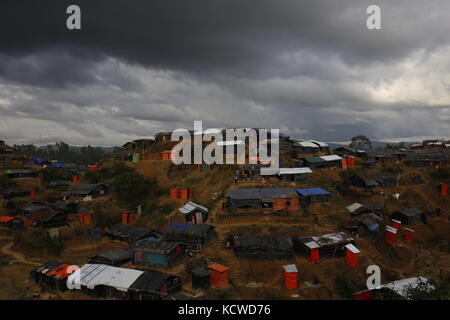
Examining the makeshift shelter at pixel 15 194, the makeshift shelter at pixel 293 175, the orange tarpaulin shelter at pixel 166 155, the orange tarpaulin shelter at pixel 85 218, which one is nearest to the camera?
the makeshift shelter at pixel 293 175

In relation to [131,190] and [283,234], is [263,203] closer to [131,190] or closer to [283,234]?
[283,234]

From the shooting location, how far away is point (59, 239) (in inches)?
1684

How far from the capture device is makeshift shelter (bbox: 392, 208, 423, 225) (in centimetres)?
4653

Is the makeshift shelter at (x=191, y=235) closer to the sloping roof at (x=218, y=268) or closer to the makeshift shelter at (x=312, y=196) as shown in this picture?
the sloping roof at (x=218, y=268)

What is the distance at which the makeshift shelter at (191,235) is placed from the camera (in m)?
35.1

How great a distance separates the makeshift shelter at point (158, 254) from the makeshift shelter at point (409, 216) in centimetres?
3502

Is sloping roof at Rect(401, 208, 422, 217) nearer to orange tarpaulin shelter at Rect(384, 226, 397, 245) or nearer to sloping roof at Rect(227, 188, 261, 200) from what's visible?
orange tarpaulin shelter at Rect(384, 226, 397, 245)

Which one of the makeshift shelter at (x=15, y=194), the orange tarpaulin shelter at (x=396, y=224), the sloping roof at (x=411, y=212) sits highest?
the makeshift shelter at (x=15, y=194)

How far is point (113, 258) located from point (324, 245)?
2315cm

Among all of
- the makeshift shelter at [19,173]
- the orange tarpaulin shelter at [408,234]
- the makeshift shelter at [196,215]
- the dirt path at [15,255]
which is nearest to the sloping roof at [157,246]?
the makeshift shelter at [196,215]

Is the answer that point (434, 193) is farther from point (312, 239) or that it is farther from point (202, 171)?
point (202, 171)

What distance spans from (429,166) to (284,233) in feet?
150
